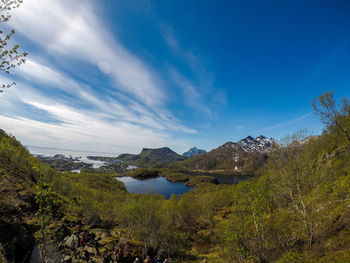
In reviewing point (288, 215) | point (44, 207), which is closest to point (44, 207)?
point (44, 207)

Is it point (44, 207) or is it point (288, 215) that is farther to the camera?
point (288, 215)

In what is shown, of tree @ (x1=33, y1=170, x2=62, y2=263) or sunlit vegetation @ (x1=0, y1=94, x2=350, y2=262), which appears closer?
tree @ (x1=33, y1=170, x2=62, y2=263)

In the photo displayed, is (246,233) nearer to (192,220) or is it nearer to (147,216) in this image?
(147,216)

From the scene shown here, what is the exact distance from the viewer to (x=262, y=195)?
1741 cm

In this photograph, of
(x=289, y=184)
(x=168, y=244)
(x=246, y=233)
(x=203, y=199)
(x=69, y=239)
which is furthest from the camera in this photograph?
(x=203, y=199)

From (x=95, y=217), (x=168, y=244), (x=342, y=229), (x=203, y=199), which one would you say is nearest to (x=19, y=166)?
(x=95, y=217)

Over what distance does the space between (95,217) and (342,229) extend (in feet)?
179

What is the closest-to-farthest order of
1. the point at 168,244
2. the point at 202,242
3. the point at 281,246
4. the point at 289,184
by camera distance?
the point at 281,246, the point at 289,184, the point at 168,244, the point at 202,242

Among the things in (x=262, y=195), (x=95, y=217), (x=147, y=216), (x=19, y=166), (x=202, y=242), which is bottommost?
(x=202, y=242)

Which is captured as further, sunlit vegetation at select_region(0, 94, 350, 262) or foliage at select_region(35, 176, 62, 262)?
sunlit vegetation at select_region(0, 94, 350, 262)

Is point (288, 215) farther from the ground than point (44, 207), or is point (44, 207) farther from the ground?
point (44, 207)

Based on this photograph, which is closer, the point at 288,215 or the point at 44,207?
the point at 44,207

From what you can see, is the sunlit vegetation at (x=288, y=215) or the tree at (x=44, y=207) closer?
the tree at (x=44, y=207)

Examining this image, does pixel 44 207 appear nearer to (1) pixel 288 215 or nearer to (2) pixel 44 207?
(2) pixel 44 207
